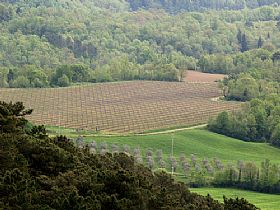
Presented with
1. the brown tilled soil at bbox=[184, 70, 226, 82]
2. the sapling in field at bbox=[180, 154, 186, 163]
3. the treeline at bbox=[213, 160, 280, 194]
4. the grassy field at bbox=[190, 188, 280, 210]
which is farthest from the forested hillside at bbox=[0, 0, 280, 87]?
the grassy field at bbox=[190, 188, 280, 210]

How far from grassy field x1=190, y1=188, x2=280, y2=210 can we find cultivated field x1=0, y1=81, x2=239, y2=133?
2131 centimetres

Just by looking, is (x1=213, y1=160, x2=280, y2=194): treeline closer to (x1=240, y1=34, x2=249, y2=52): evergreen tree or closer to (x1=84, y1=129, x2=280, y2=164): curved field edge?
(x1=84, y1=129, x2=280, y2=164): curved field edge

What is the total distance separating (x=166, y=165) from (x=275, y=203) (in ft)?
42.7

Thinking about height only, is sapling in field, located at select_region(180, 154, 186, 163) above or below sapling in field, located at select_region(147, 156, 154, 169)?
below

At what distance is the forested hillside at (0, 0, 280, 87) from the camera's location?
118938mm

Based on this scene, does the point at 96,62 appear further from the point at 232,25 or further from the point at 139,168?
the point at 139,168

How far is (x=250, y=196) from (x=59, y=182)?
40017 millimetres

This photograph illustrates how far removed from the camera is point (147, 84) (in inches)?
4427

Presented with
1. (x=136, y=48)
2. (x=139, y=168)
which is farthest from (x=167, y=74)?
(x=139, y=168)

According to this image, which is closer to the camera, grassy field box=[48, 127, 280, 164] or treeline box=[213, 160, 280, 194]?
treeline box=[213, 160, 280, 194]

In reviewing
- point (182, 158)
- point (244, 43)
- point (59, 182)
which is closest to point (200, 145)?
point (182, 158)

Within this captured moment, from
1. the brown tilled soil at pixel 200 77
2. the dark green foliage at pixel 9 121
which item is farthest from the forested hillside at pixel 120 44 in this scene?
the dark green foliage at pixel 9 121

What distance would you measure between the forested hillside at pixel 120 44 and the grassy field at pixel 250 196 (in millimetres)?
52905

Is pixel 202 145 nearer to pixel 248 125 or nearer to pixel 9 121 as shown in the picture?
pixel 248 125
